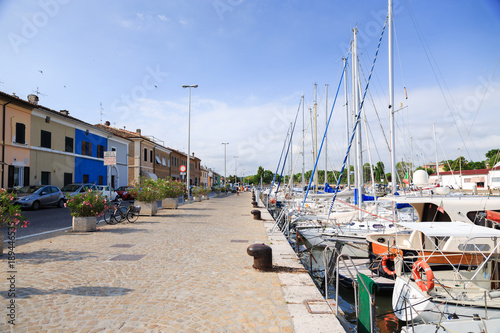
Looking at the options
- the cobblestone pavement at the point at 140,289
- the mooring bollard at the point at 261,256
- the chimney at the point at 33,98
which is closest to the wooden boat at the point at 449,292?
the mooring bollard at the point at 261,256

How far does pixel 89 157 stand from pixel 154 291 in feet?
107

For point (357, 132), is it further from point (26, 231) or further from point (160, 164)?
point (160, 164)

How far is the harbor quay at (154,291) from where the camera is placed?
417 cm

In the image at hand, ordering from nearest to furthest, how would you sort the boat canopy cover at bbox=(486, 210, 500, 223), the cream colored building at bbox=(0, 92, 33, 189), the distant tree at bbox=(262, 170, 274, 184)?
1. the boat canopy cover at bbox=(486, 210, 500, 223)
2. the cream colored building at bbox=(0, 92, 33, 189)
3. the distant tree at bbox=(262, 170, 274, 184)

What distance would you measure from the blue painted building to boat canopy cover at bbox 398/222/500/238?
31.6m

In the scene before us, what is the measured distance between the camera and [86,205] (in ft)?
37.6

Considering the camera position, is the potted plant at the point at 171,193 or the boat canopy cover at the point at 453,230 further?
the potted plant at the point at 171,193

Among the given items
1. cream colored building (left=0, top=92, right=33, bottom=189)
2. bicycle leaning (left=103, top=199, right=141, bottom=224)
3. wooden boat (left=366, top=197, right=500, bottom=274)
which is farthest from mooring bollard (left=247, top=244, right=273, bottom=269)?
cream colored building (left=0, top=92, right=33, bottom=189)

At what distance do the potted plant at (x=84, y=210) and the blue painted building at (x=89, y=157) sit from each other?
73.6ft

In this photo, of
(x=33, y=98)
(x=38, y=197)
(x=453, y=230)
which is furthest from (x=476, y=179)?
(x=33, y=98)

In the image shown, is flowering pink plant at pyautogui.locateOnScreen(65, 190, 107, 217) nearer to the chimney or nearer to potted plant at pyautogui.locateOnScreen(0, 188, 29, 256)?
potted plant at pyautogui.locateOnScreen(0, 188, 29, 256)

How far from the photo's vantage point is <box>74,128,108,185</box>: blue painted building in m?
32.2

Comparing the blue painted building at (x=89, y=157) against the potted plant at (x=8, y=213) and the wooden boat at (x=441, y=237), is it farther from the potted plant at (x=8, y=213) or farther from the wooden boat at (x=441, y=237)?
the wooden boat at (x=441, y=237)

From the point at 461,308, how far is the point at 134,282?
5.76 metres
